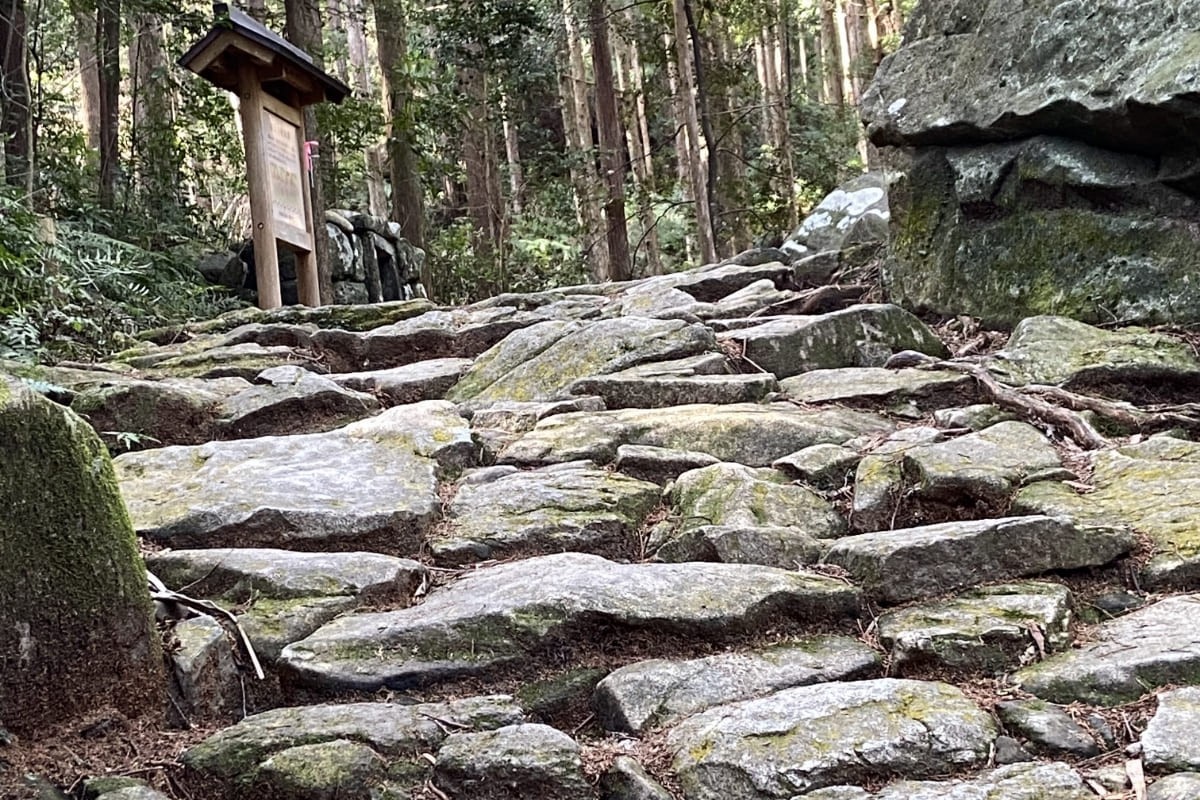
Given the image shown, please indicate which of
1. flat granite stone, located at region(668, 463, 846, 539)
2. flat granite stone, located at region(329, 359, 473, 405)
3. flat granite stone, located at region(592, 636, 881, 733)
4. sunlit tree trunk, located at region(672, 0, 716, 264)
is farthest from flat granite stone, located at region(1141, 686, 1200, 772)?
sunlit tree trunk, located at region(672, 0, 716, 264)

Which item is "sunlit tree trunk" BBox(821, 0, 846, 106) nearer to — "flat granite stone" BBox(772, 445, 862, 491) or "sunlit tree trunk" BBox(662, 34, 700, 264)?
"sunlit tree trunk" BBox(662, 34, 700, 264)

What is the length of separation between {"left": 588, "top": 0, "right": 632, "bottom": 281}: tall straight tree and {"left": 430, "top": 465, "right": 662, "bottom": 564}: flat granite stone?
894 centimetres

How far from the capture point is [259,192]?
28.6 feet

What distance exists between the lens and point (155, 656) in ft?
8.31

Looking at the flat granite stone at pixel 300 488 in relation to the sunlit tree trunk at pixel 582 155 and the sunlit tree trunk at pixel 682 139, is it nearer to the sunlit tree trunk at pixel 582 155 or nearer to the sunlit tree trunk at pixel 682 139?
the sunlit tree trunk at pixel 682 139

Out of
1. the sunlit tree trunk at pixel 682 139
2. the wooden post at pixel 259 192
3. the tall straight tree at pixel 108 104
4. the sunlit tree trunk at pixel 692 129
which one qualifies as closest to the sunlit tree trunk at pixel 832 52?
the sunlit tree trunk at pixel 682 139

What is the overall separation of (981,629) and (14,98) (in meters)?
9.79

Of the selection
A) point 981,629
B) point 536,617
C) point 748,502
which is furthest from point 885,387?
point 536,617

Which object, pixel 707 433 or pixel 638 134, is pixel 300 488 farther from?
pixel 638 134

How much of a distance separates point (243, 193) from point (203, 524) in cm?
1261

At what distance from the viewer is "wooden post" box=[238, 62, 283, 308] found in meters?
8.70

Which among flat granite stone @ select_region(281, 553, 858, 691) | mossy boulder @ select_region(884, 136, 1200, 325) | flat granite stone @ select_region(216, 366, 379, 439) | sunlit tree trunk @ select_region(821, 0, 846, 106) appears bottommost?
flat granite stone @ select_region(281, 553, 858, 691)

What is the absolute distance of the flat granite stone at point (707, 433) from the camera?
4172 millimetres

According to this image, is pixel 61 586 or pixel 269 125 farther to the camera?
pixel 269 125
